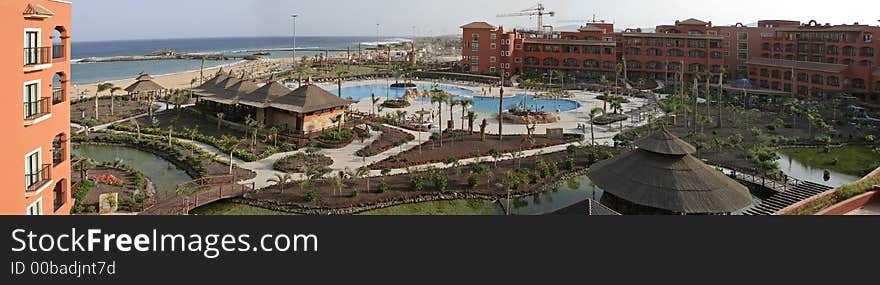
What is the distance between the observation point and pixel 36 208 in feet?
43.8

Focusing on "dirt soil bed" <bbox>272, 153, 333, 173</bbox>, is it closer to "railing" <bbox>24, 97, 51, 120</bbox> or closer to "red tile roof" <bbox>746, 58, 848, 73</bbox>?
"railing" <bbox>24, 97, 51, 120</bbox>

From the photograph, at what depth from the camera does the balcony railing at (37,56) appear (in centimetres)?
1258

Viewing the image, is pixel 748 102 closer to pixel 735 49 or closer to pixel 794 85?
pixel 794 85

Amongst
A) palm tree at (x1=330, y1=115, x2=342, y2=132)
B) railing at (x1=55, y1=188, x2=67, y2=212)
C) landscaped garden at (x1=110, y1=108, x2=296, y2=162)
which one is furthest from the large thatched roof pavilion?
railing at (x1=55, y1=188, x2=67, y2=212)

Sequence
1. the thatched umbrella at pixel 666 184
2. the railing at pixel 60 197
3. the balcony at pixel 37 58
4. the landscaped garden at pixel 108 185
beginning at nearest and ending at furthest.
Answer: the balcony at pixel 37 58 < the railing at pixel 60 197 < the thatched umbrella at pixel 666 184 < the landscaped garden at pixel 108 185

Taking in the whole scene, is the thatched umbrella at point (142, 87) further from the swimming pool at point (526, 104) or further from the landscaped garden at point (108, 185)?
the swimming pool at point (526, 104)

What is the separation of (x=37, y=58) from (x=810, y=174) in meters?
29.7

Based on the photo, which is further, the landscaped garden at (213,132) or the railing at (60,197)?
the landscaped garden at (213,132)

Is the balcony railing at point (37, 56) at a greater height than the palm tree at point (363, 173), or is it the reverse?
the balcony railing at point (37, 56)

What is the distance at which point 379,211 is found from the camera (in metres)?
20.8

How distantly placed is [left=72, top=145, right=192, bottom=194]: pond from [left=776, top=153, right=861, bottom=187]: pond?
27.0 metres

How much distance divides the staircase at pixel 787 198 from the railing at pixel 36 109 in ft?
70.9

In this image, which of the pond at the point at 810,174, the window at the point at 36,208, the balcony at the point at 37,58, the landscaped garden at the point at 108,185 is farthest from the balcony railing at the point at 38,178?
the pond at the point at 810,174

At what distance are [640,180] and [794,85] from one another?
41103 millimetres
